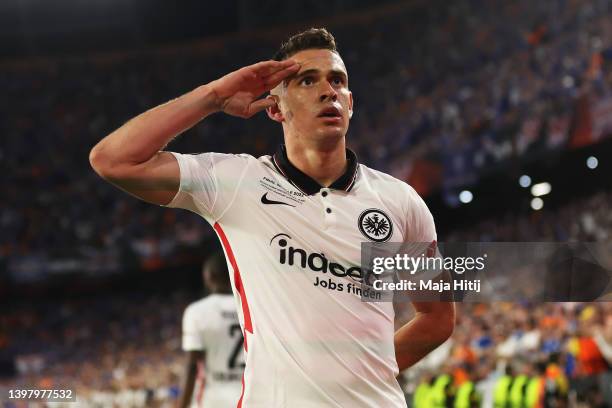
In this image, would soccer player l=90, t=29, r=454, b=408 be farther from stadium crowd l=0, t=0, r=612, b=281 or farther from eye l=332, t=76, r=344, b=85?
stadium crowd l=0, t=0, r=612, b=281

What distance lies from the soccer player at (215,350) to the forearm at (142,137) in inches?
115

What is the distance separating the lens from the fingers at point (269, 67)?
2.62 m

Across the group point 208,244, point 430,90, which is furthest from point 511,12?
point 208,244

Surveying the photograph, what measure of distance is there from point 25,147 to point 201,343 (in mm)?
19461

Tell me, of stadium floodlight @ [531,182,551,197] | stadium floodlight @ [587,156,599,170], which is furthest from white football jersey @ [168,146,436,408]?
stadium floodlight @ [531,182,551,197]

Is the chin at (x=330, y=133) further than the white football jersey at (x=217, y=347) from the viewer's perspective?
No

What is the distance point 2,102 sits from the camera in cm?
2477

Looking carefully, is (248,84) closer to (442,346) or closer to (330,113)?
(330,113)

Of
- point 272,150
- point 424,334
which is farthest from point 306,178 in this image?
point 272,150

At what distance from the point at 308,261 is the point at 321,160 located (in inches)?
14.6

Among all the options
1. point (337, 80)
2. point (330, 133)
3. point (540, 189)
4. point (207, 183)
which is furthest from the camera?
point (540, 189)

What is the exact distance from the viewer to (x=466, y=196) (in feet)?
54.3

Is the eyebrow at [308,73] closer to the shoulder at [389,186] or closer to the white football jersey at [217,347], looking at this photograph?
the shoulder at [389,186]

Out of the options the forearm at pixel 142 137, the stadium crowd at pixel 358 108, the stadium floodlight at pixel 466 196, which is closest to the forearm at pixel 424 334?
the forearm at pixel 142 137
